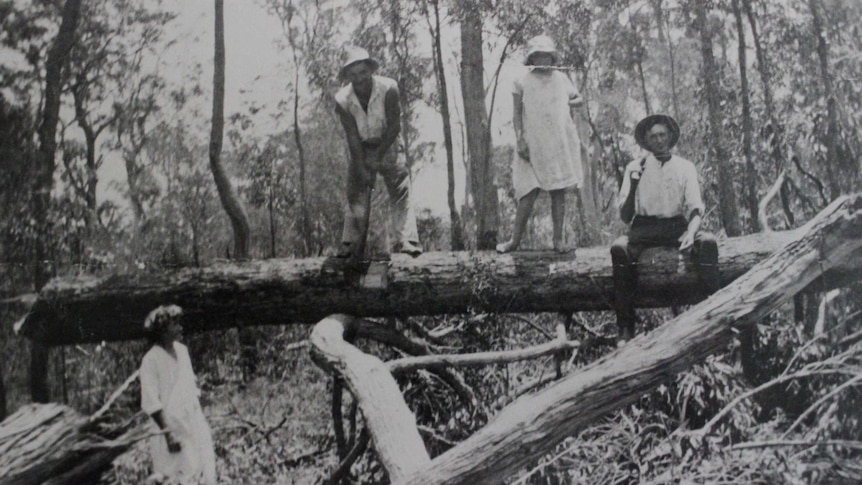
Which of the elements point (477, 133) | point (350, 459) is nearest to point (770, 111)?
point (477, 133)

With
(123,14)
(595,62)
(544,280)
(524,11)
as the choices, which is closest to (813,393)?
(544,280)

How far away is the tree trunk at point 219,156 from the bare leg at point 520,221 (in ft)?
4.16

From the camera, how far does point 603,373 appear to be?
2.93m

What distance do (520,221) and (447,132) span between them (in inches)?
23.2

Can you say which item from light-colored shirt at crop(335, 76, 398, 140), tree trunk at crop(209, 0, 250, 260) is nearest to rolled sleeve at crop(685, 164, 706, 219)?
light-colored shirt at crop(335, 76, 398, 140)

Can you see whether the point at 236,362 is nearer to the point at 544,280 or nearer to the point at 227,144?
the point at 227,144

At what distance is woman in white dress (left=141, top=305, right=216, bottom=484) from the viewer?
296cm

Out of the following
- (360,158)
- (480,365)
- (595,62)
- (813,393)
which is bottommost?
(813,393)

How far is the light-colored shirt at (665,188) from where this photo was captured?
3486 mm

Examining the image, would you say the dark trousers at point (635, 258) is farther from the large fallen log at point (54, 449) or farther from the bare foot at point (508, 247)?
the large fallen log at point (54, 449)

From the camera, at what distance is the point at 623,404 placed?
2.99 meters

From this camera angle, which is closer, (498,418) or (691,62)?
(498,418)

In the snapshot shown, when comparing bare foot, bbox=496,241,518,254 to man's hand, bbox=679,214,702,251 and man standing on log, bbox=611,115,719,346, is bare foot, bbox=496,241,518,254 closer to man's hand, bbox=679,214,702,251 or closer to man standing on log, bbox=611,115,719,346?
man standing on log, bbox=611,115,719,346

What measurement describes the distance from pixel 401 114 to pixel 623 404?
182 centimetres
